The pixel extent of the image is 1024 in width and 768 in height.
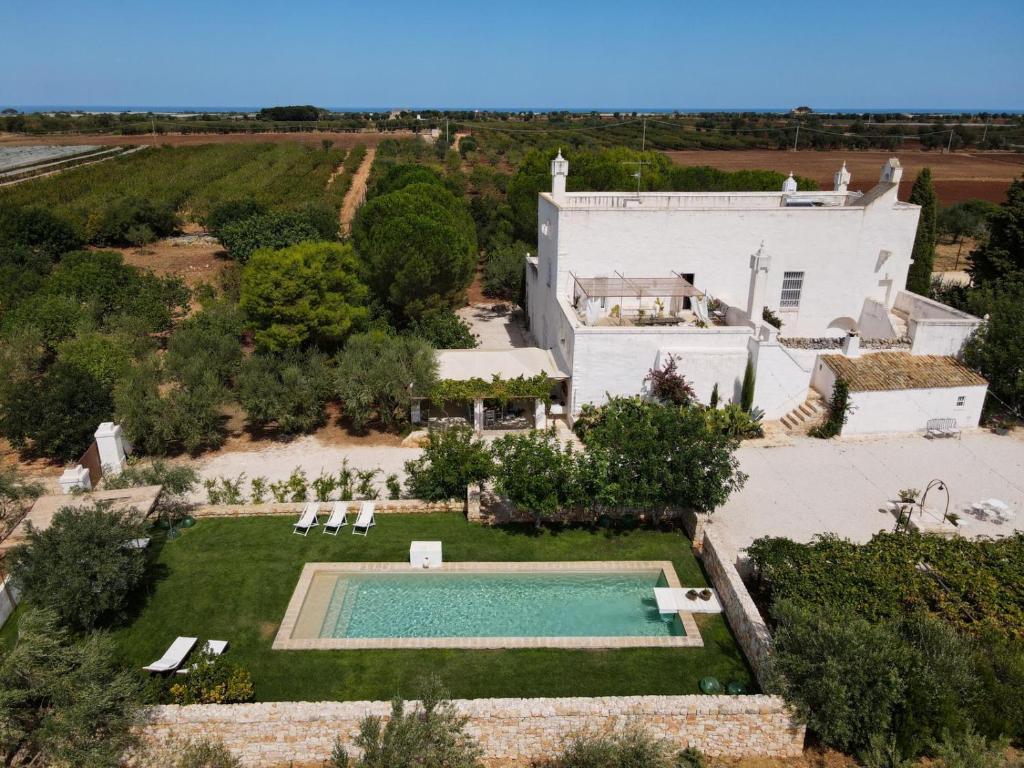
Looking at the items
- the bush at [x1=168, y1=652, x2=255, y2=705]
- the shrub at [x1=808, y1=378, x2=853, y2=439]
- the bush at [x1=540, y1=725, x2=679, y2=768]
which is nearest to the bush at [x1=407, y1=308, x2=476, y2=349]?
the shrub at [x1=808, y1=378, x2=853, y2=439]

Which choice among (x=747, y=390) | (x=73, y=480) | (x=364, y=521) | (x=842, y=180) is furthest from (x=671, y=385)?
(x=73, y=480)

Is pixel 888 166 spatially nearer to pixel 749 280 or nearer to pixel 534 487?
pixel 749 280

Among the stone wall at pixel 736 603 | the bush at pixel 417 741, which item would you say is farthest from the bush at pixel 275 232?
the bush at pixel 417 741

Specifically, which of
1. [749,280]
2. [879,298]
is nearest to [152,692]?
[749,280]

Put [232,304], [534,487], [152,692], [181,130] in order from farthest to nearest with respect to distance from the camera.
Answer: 1. [181,130]
2. [232,304]
3. [534,487]
4. [152,692]

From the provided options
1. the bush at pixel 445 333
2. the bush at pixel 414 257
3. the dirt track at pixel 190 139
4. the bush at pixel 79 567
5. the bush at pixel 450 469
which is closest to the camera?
the bush at pixel 79 567

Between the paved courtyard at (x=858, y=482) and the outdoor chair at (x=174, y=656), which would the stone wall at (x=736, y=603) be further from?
the outdoor chair at (x=174, y=656)

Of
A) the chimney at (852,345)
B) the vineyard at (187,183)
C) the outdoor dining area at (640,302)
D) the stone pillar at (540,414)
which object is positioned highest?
the vineyard at (187,183)

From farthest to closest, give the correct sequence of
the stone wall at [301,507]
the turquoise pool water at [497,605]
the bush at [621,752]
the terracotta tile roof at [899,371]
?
the terracotta tile roof at [899,371]
the stone wall at [301,507]
the turquoise pool water at [497,605]
the bush at [621,752]
